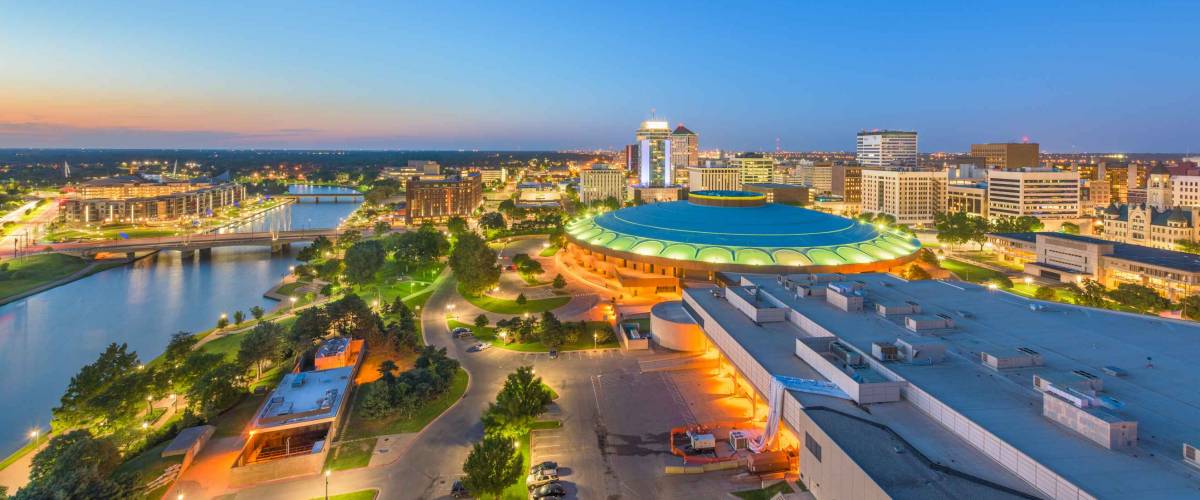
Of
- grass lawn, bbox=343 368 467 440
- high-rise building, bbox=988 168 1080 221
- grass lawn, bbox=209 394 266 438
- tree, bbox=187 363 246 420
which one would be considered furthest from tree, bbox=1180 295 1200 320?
tree, bbox=187 363 246 420

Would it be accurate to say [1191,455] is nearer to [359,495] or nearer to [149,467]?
[359,495]

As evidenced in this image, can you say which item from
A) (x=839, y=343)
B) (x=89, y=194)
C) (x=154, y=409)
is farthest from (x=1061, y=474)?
(x=89, y=194)

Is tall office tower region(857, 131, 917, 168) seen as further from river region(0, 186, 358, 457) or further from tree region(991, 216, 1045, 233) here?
river region(0, 186, 358, 457)

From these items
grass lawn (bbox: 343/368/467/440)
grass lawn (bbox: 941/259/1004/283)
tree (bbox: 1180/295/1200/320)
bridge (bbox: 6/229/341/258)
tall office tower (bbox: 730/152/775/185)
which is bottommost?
grass lawn (bbox: 343/368/467/440)

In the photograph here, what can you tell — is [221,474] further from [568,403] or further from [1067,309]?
[1067,309]

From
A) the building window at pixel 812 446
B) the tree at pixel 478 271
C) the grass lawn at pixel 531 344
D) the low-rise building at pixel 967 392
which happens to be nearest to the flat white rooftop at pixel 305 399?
the grass lawn at pixel 531 344

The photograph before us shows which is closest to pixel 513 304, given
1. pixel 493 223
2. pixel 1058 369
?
pixel 1058 369

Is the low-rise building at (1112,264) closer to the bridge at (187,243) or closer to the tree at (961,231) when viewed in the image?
the tree at (961,231)
